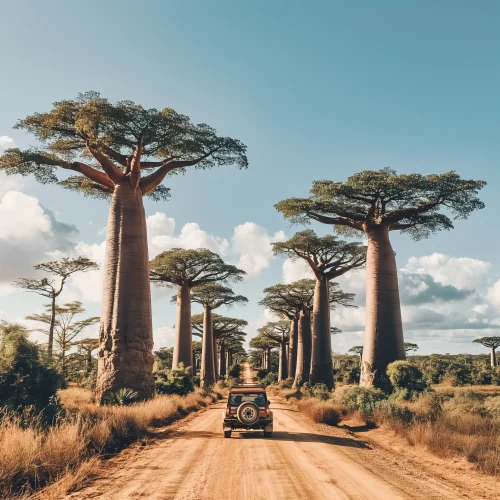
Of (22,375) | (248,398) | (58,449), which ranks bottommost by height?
(58,449)

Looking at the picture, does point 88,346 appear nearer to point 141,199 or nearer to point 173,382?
point 173,382

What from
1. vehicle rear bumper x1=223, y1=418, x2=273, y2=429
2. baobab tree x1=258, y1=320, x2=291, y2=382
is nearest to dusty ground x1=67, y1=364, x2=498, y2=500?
vehicle rear bumper x1=223, y1=418, x2=273, y2=429

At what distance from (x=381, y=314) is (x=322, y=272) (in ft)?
39.6

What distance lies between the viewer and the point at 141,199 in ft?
62.7

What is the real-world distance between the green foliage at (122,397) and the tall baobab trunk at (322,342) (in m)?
19.4

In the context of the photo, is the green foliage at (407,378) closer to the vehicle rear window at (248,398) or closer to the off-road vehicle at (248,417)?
the vehicle rear window at (248,398)

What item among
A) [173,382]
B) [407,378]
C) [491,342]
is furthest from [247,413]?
[491,342]

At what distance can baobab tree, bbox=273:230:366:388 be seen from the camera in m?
32.1

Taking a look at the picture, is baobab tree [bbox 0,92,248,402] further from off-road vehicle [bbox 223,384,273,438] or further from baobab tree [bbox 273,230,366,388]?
baobab tree [bbox 273,230,366,388]

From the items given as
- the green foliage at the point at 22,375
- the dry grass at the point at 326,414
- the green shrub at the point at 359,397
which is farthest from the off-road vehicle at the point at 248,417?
the green shrub at the point at 359,397

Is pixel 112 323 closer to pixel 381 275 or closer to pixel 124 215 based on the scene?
pixel 124 215

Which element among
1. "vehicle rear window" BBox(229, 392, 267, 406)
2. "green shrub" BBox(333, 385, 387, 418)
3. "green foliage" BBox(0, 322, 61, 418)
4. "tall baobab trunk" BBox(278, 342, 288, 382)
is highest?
"green foliage" BBox(0, 322, 61, 418)

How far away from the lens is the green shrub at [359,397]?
17.2m

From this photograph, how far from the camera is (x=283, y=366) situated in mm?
63500
